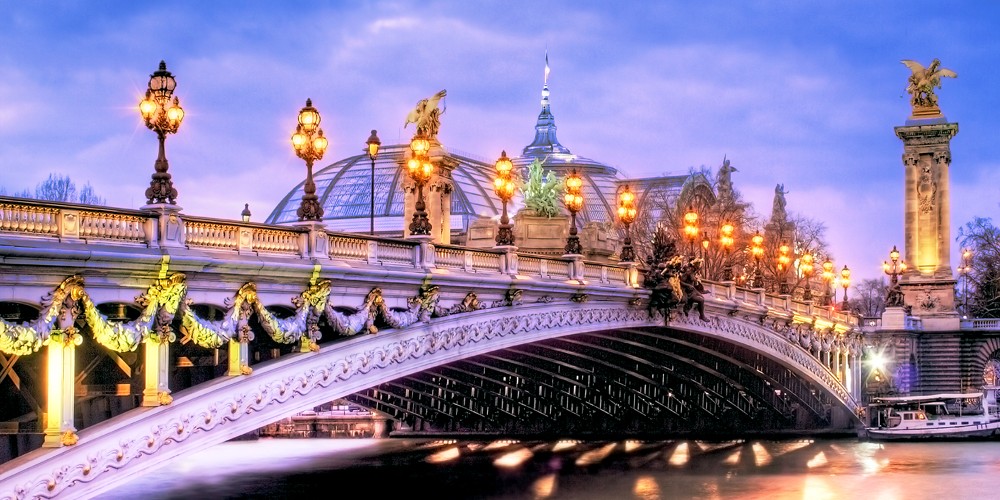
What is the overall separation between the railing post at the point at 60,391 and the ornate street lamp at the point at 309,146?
261 inches

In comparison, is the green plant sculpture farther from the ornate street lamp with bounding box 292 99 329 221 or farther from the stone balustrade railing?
the ornate street lamp with bounding box 292 99 329 221

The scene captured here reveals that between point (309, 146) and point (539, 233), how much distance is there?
4138 centimetres

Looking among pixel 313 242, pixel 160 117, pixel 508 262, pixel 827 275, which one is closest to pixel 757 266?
pixel 827 275

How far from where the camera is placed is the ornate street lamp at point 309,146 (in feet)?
90.5

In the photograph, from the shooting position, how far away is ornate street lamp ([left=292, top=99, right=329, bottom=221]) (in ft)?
90.5

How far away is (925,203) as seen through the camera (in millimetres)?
91125

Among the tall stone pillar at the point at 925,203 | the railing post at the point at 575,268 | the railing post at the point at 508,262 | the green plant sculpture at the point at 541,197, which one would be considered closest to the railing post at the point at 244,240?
the railing post at the point at 508,262

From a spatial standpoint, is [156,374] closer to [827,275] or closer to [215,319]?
[215,319]

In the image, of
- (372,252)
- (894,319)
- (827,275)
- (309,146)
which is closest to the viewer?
(309,146)

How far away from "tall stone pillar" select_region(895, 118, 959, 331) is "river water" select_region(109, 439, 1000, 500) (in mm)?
24156

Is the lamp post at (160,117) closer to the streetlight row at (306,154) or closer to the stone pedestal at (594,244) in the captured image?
the streetlight row at (306,154)

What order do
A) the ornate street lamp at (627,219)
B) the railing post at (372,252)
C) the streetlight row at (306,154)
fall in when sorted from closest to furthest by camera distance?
the streetlight row at (306,154)
the railing post at (372,252)
the ornate street lamp at (627,219)

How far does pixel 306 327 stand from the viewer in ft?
87.9

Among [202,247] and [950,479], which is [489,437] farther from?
[202,247]
